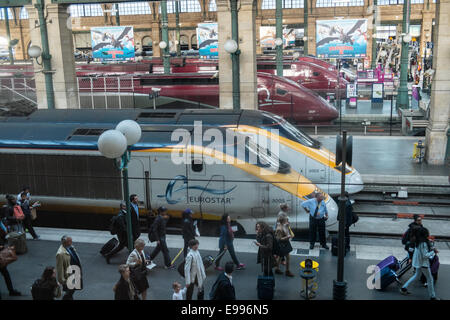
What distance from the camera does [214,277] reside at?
11148mm

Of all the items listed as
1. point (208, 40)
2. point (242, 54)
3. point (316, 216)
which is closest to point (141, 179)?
point (316, 216)

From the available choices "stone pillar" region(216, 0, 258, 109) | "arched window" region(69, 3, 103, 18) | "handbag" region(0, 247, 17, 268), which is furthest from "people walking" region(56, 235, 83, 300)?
"arched window" region(69, 3, 103, 18)

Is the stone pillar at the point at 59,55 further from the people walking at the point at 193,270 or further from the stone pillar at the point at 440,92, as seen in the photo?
the stone pillar at the point at 440,92

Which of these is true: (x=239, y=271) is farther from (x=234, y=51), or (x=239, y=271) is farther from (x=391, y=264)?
(x=234, y=51)

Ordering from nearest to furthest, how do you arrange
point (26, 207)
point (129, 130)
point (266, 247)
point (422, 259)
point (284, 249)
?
point (129, 130), point (422, 259), point (266, 247), point (284, 249), point (26, 207)

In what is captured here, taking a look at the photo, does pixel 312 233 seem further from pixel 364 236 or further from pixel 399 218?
pixel 399 218

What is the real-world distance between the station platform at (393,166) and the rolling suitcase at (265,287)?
812cm

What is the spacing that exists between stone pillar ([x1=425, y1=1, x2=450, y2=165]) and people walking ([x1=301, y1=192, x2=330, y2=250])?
8787 mm

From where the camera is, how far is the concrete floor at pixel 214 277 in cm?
1021

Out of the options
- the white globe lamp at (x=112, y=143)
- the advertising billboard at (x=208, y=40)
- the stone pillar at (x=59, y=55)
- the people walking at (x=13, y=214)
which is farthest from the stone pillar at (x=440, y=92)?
the advertising billboard at (x=208, y=40)

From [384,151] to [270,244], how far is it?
12.9 m

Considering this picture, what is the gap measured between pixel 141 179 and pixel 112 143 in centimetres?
522

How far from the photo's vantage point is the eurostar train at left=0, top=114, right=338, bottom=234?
12938 millimetres

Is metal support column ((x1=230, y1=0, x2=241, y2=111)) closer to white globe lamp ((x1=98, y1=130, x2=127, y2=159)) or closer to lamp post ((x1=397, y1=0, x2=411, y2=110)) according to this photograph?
white globe lamp ((x1=98, y1=130, x2=127, y2=159))
